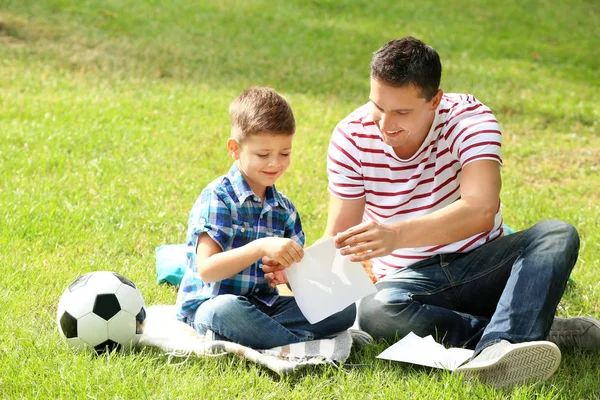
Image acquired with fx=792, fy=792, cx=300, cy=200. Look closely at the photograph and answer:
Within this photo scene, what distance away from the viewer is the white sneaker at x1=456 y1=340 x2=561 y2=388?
3094 millimetres

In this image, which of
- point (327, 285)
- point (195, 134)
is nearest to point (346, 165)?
point (327, 285)

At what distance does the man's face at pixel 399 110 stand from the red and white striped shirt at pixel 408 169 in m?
0.15

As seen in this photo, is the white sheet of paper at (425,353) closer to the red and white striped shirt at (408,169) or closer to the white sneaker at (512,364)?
the white sneaker at (512,364)

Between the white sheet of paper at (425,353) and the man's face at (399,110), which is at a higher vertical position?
the man's face at (399,110)

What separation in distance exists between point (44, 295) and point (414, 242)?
6.15 feet

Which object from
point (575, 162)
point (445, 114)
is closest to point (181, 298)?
point (445, 114)

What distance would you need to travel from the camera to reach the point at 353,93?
9773 mm

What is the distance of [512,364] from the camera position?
3.14m

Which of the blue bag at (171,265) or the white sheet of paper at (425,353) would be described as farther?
the blue bag at (171,265)

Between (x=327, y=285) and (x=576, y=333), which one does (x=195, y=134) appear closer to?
(x=327, y=285)

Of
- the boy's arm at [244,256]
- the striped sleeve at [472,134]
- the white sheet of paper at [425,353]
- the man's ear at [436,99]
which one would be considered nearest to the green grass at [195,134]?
the white sheet of paper at [425,353]

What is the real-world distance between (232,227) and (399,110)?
923 mm

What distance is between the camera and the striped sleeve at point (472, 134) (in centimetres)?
358

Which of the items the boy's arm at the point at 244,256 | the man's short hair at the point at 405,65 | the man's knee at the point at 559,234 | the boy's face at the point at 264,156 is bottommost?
the boy's arm at the point at 244,256
